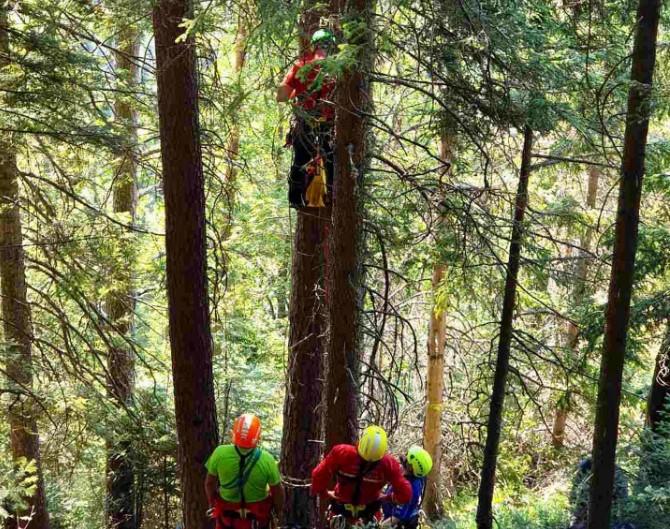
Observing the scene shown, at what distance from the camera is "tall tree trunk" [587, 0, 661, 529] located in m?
4.99

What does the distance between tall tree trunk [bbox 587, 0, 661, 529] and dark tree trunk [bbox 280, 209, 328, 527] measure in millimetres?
3171

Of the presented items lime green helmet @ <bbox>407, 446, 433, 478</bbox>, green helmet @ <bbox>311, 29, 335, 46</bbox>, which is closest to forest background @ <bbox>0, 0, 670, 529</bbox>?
green helmet @ <bbox>311, 29, 335, 46</bbox>

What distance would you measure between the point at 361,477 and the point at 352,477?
4.4 inches

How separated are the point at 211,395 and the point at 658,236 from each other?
5441 mm

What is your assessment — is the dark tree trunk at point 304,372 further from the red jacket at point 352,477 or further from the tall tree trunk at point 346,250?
the tall tree trunk at point 346,250

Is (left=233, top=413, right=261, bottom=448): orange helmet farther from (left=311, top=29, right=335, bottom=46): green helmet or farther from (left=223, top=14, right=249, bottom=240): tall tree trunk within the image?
(left=311, top=29, right=335, bottom=46): green helmet

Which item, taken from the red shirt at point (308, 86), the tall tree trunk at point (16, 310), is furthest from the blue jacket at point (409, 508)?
the tall tree trunk at point (16, 310)

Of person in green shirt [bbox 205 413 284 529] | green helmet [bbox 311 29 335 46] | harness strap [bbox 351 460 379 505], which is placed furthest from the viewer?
person in green shirt [bbox 205 413 284 529]

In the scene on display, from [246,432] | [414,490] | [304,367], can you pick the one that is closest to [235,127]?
[304,367]

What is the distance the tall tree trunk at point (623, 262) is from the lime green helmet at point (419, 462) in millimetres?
2626

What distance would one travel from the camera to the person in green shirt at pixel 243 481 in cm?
658

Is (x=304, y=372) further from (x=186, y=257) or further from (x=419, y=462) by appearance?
(x=186, y=257)

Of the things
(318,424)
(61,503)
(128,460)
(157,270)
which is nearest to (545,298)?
(318,424)

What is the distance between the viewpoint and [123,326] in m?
12.3
